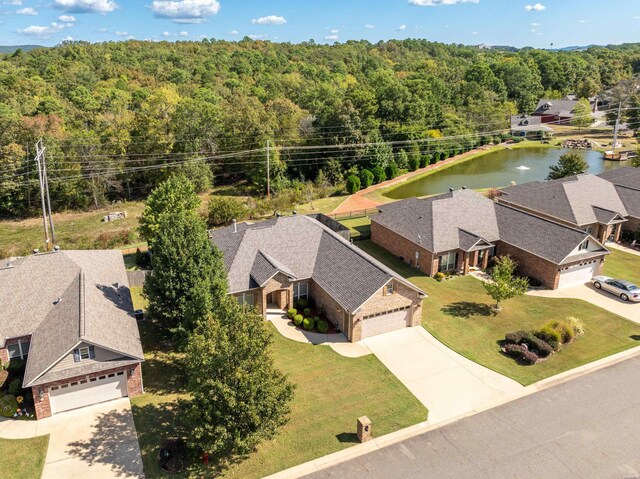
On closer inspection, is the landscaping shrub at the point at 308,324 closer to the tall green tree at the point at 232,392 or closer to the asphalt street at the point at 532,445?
the tall green tree at the point at 232,392

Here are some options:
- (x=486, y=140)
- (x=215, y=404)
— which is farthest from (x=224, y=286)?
(x=486, y=140)

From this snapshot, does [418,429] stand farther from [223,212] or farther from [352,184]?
[352,184]

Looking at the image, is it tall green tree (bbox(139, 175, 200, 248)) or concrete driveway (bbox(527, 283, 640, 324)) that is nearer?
concrete driveway (bbox(527, 283, 640, 324))

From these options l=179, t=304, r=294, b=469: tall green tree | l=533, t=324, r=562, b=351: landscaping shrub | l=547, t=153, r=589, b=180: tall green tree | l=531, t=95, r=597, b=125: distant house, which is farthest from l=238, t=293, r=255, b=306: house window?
l=531, t=95, r=597, b=125: distant house

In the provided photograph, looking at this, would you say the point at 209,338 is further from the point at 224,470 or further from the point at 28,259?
the point at 28,259

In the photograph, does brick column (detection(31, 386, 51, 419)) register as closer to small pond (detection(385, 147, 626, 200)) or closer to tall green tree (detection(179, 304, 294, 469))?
tall green tree (detection(179, 304, 294, 469))

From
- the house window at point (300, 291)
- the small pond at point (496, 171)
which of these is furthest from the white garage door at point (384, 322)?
the small pond at point (496, 171)

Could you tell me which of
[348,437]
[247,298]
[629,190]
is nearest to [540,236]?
[629,190]
